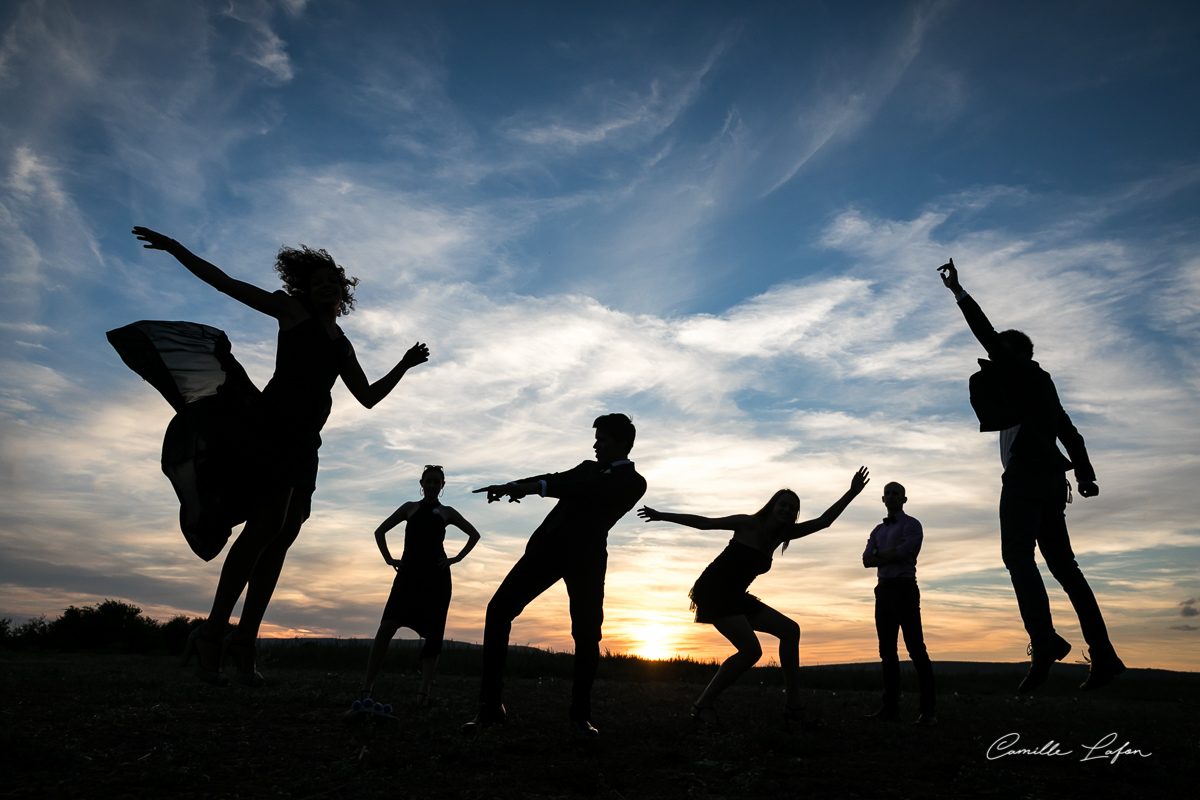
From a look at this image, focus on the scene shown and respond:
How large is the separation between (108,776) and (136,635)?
22.3m

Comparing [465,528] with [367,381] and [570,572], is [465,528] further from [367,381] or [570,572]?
[367,381]

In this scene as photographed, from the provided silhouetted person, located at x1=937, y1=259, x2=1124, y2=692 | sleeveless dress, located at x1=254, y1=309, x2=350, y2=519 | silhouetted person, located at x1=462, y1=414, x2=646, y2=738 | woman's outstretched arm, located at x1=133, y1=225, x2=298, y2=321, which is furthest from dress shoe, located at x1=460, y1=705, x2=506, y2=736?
silhouetted person, located at x1=937, y1=259, x2=1124, y2=692

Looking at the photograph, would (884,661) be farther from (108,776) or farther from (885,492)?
(108,776)

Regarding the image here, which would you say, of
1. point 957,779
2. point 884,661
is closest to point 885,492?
point 884,661

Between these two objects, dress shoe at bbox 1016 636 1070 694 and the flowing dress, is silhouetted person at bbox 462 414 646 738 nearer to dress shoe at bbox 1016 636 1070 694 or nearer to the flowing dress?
the flowing dress

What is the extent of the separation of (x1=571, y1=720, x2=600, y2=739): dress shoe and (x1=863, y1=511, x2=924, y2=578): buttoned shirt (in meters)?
4.00

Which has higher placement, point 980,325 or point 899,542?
point 980,325

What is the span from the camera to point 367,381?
4.88 metres

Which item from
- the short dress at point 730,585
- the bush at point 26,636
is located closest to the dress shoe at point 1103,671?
the short dress at point 730,585

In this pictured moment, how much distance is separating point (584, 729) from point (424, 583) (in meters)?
2.74

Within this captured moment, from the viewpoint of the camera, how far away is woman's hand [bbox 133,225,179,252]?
420cm

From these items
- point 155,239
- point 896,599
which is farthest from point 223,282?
point 896,599

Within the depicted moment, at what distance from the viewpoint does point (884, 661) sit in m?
8.24
